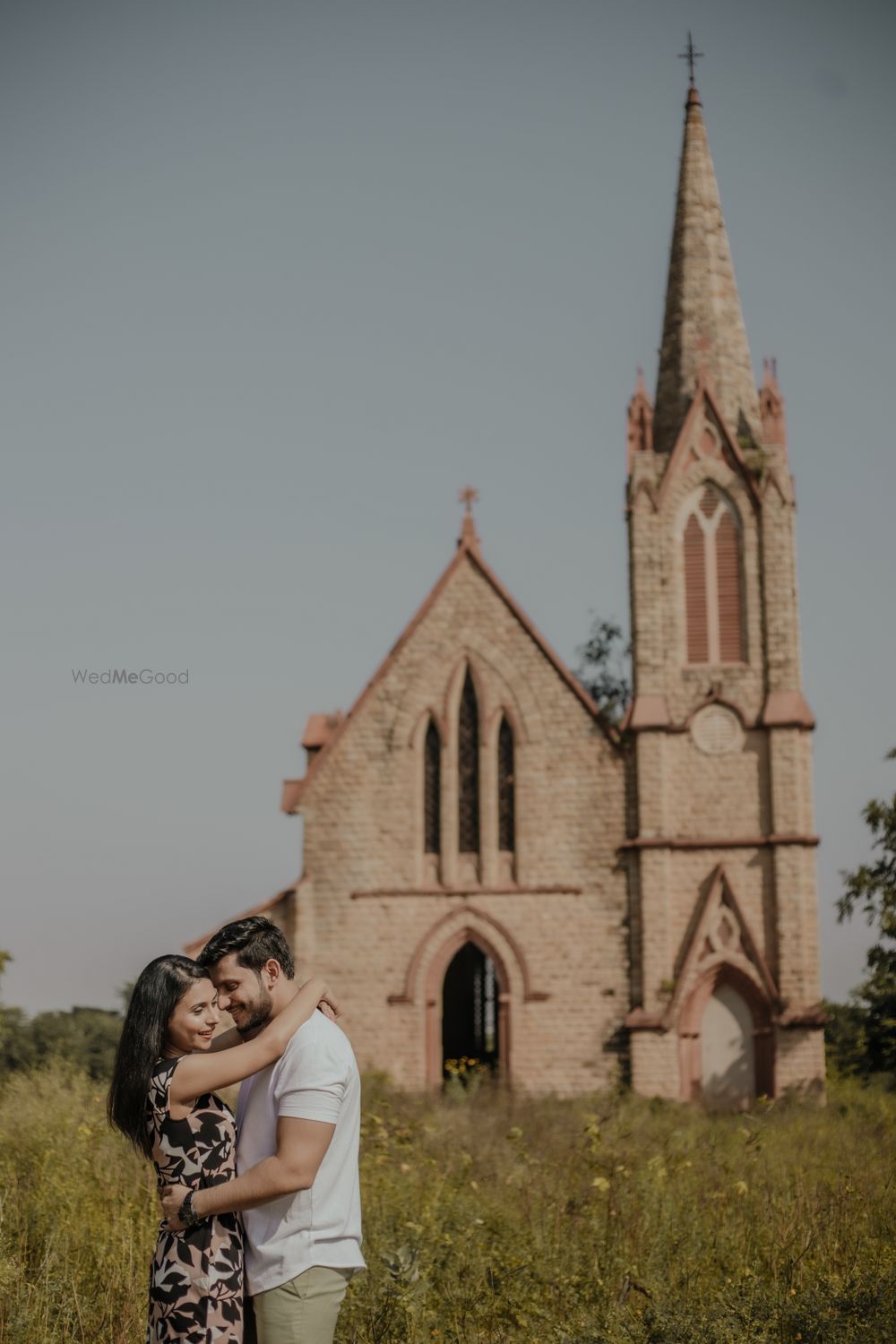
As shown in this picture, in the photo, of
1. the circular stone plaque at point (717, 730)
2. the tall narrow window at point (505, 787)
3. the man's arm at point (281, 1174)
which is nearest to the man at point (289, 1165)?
the man's arm at point (281, 1174)

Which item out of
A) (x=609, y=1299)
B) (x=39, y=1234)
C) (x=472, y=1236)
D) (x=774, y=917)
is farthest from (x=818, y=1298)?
(x=774, y=917)

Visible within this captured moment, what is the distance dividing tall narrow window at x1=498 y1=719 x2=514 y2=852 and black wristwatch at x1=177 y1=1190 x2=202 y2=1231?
67.8 ft

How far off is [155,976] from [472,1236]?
5.00 metres

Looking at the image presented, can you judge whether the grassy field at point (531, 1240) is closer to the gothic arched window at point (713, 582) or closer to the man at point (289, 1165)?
the man at point (289, 1165)

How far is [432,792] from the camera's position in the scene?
84.9ft

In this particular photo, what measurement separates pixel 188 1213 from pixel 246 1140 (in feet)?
1.01

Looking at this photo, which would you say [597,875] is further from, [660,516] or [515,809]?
[660,516]

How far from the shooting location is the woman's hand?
4719 mm

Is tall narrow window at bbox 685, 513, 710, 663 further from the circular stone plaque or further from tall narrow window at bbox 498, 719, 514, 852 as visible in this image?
tall narrow window at bbox 498, 719, 514, 852

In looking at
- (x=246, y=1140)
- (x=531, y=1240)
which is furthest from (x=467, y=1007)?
(x=246, y=1140)

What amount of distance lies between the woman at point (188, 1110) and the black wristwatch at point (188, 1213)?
0.07 meters

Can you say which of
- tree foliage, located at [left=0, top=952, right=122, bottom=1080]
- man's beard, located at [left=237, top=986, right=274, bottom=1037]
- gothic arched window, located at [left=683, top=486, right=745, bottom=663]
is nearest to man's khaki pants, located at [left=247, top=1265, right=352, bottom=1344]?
man's beard, located at [left=237, top=986, right=274, bottom=1037]

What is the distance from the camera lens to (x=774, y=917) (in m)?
23.8

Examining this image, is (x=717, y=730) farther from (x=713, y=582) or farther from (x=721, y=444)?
(x=721, y=444)
